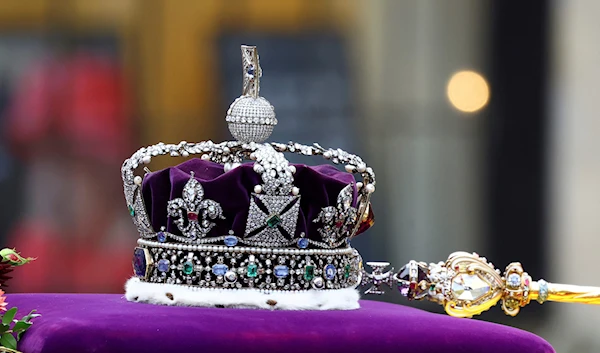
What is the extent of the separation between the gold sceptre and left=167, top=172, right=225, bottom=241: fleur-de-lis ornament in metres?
0.33

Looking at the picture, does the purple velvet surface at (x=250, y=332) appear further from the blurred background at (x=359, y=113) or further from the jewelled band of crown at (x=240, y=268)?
the blurred background at (x=359, y=113)

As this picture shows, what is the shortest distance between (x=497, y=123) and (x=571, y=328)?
0.68m

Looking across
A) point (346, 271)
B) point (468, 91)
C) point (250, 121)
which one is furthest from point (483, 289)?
point (468, 91)

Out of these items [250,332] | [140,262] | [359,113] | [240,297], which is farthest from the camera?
[359,113]

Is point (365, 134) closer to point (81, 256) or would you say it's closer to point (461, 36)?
point (461, 36)

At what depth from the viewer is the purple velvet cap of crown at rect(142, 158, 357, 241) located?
1.69m

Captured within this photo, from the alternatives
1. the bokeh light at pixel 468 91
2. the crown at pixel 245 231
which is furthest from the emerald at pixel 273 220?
the bokeh light at pixel 468 91

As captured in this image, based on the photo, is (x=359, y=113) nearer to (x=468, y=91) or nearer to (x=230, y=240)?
(x=468, y=91)

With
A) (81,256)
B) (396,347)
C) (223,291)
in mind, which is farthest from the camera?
(81,256)

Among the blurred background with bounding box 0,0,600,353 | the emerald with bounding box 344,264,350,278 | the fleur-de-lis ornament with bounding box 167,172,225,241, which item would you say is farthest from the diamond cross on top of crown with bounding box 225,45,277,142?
the blurred background with bounding box 0,0,600,353

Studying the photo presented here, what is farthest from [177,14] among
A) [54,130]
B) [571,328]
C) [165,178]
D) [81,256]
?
[165,178]

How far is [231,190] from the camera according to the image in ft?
5.55

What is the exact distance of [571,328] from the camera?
367cm

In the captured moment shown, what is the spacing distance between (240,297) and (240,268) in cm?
4
